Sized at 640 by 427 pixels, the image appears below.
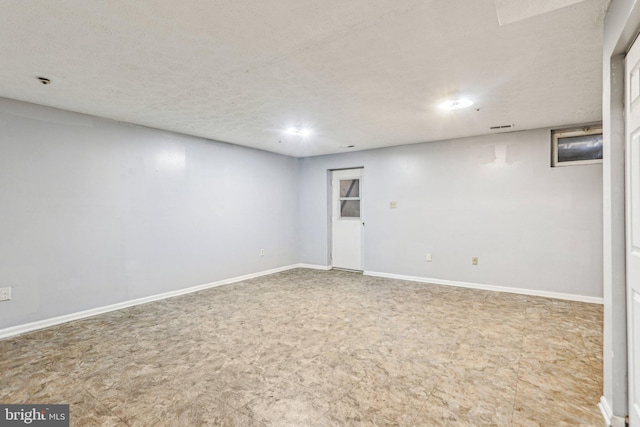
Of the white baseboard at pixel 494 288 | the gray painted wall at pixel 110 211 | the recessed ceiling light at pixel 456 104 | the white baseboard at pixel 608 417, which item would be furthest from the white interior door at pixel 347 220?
the white baseboard at pixel 608 417

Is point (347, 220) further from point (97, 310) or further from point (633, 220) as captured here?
point (633, 220)

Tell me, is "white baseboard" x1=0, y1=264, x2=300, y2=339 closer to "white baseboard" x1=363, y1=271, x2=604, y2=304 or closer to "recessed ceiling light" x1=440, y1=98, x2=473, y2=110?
"white baseboard" x1=363, y1=271, x2=604, y2=304

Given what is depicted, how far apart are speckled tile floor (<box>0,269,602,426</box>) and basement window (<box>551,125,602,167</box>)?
1903mm

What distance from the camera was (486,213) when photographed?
4.72 metres

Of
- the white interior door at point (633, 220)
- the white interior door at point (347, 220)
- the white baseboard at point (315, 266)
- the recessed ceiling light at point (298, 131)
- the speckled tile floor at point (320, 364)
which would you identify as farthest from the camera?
the white baseboard at point (315, 266)

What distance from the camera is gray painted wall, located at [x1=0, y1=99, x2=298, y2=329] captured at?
316 cm

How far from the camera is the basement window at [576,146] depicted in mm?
4080

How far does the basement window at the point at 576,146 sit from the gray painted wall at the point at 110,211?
4.73 m

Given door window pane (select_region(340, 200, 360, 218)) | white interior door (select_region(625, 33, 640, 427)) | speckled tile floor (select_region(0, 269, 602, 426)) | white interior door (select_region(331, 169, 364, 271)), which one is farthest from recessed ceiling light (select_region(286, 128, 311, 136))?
white interior door (select_region(625, 33, 640, 427))

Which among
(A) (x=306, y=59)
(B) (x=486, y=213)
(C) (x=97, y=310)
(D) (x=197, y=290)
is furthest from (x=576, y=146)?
(C) (x=97, y=310)

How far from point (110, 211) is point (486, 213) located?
5240 millimetres

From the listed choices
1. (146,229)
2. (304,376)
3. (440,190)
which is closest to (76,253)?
(146,229)

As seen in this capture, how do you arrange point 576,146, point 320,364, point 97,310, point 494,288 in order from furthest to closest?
point 494,288 < point 576,146 < point 97,310 < point 320,364

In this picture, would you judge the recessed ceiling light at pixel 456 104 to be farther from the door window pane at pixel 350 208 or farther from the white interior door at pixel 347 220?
the door window pane at pixel 350 208
